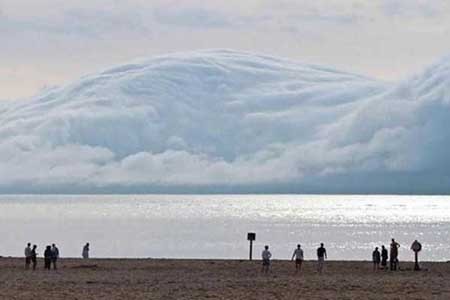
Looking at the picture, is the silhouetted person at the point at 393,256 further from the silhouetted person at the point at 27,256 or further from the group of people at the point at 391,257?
the silhouetted person at the point at 27,256

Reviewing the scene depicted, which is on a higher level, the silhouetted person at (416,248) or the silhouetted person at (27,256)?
the silhouetted person at (416,248)

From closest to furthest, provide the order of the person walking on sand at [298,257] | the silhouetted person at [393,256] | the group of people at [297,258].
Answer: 1. the group of people at [297,258]
2. the person walking on sand at [298,257]
3. the silhouetted person at [393,256]

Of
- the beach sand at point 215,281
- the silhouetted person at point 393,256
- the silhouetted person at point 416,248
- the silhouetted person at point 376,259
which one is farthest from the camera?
the silhouetted person at point 376,259

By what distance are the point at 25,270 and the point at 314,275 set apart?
517 inches

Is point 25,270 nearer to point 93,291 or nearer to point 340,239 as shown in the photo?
point 93,291

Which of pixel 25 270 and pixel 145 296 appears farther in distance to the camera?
pixel 25 270

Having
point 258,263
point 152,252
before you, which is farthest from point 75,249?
point 258,263

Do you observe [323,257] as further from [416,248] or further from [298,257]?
Result: [416,248]

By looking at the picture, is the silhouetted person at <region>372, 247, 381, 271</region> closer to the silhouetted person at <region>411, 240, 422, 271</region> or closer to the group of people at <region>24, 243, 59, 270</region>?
the silhouetted person at <region>411, 240, 422, 271</region>

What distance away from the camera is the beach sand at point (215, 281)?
41.6 m

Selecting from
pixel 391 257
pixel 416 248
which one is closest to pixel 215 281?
pixel 391 257

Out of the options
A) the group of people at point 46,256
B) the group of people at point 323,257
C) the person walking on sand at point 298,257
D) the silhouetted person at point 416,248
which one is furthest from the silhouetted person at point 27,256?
the silhouetted person at point 416,248

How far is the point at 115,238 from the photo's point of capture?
137750mm

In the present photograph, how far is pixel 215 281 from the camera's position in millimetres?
47312
